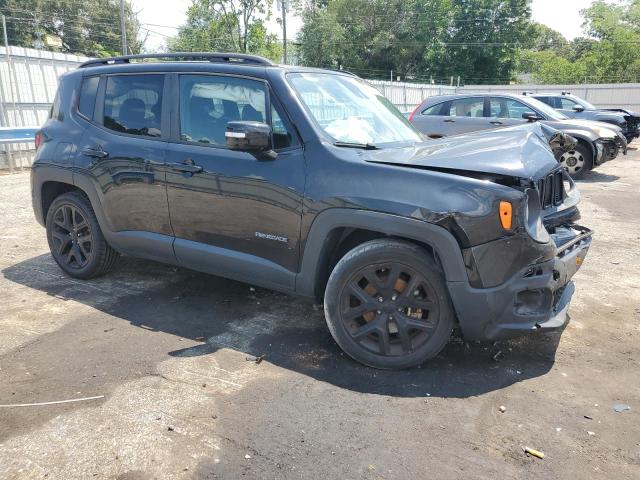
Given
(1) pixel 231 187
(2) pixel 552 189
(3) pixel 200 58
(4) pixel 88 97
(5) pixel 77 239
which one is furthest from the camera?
(5) pixel 77 239

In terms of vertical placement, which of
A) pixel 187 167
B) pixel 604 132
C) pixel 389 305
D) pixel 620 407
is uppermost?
pixel 187 167

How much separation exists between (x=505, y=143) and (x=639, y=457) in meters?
1.98

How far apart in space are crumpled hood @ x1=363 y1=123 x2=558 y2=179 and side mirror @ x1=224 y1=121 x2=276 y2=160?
2.22 feet

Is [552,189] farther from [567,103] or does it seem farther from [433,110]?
[567,103]

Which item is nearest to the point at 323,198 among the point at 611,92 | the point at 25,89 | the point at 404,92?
the point at 25,89

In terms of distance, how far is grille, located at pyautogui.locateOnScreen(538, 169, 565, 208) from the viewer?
11.7ft

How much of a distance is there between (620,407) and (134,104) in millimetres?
4107

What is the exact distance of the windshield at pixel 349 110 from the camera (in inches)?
150

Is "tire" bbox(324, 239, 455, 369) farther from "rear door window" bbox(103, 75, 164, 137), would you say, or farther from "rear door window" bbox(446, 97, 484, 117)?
"rear door window" bbox(446, 97, 484, 117)

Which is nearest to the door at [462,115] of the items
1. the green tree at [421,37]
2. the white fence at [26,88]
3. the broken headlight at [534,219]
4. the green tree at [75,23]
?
the white fence at [26,88]

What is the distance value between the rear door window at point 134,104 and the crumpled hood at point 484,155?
1.86 m

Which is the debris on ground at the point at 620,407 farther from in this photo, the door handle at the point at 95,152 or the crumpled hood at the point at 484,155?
the door handle at the point at 95,152

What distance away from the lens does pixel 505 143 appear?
3.60 m

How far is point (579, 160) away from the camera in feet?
36.7
